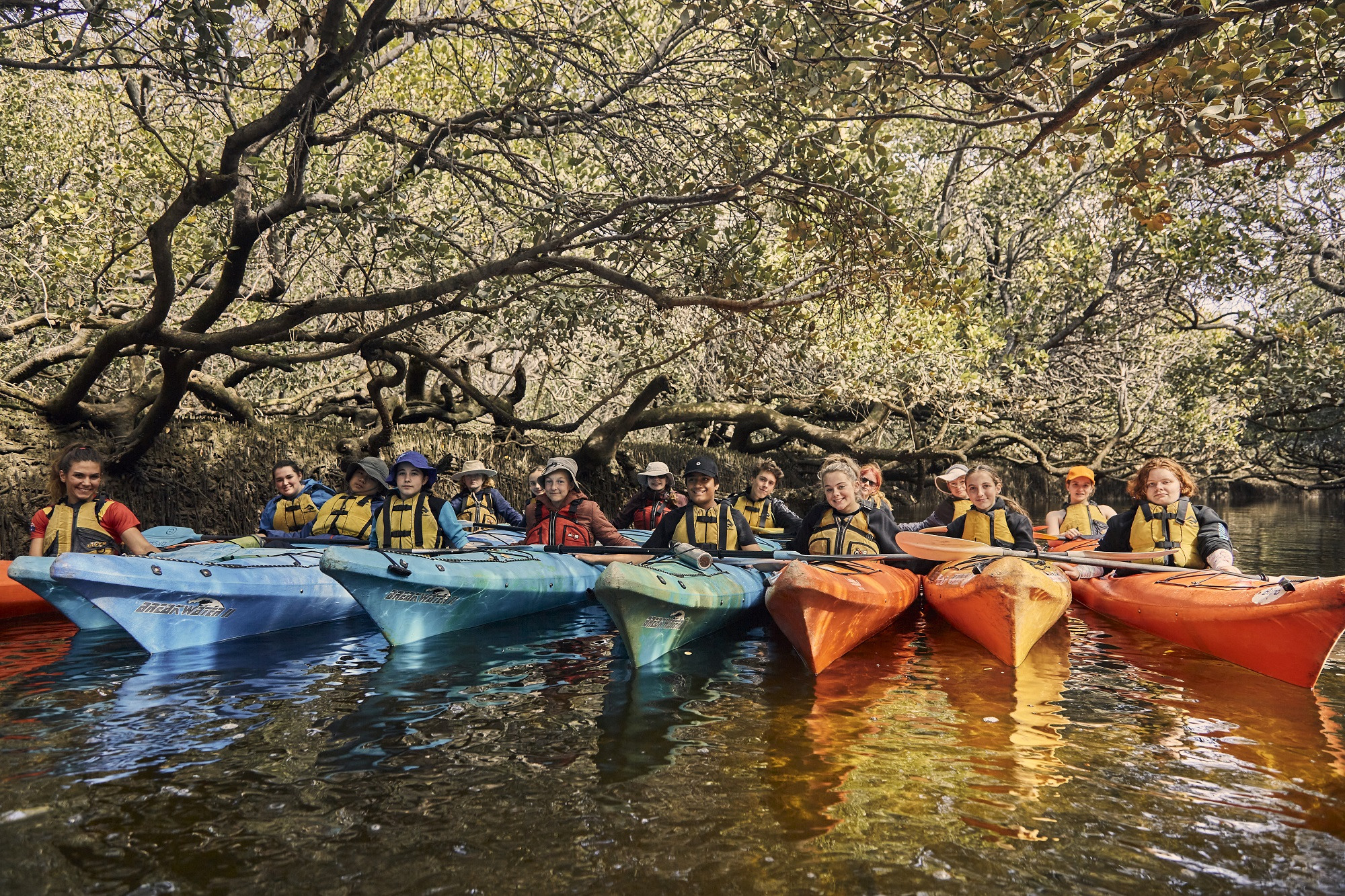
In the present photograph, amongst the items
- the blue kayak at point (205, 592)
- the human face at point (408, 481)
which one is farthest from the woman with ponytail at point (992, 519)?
the blue kayak at point (205, 592)

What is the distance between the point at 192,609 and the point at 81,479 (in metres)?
1.35

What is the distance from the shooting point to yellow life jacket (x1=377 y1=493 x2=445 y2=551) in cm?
739

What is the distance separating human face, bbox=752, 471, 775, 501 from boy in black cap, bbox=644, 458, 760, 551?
71.0 inches

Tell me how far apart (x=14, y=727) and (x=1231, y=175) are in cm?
1410

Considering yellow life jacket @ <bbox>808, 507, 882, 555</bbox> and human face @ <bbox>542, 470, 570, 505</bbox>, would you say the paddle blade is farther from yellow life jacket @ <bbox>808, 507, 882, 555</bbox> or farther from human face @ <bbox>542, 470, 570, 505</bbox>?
human face @ <bbox>542, 470, 570, 505</bbox>

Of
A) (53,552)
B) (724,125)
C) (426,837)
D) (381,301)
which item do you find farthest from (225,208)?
(426,837)

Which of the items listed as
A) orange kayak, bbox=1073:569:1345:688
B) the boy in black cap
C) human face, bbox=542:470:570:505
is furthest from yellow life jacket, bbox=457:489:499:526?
orange kayak, bbox=1073:569:1345:688

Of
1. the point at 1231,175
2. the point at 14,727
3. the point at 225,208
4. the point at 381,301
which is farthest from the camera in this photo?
the point at 1231,175

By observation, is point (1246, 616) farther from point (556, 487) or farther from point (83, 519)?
point (83, 519)

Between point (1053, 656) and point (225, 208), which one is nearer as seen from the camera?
point (1053, 656)

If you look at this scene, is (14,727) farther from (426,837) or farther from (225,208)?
(225,208)

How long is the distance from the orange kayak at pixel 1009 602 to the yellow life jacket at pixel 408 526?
3.86 m

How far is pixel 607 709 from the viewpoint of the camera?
16.2 ft

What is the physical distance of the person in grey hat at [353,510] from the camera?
26.8 ft
